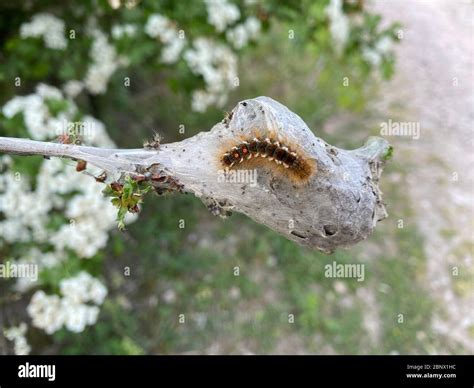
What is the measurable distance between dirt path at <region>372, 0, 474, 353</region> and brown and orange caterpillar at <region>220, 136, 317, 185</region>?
4.98 meters

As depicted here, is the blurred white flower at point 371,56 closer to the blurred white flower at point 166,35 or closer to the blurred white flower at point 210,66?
the blurred white flower at point 210,66

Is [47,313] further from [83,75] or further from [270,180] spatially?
[270,180]

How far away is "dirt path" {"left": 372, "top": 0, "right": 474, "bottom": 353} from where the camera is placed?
22.3 feet

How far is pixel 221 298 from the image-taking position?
606 centimetres

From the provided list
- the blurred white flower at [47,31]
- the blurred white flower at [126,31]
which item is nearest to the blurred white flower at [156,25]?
the blurred white flower at [126,31]

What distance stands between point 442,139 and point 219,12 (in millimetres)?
5152

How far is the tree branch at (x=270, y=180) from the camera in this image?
7.07 ft

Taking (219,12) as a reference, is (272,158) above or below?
below

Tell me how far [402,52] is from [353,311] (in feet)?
18.5

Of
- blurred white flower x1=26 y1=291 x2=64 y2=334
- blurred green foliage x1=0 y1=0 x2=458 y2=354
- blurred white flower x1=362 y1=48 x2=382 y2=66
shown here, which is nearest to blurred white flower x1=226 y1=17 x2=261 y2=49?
blurred green foliage x1=0 y1=0 x2=458 y2=354

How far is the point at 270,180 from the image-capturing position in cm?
223

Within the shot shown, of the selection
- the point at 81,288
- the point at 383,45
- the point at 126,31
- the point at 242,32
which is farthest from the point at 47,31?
the point at 383,45

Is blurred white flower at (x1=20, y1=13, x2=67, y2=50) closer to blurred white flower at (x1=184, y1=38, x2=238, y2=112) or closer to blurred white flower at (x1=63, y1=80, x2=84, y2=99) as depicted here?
blurred white flower at (x1=63, y1=80, x2=84, y2=99)

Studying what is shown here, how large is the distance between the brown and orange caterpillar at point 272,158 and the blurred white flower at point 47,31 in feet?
10.4
